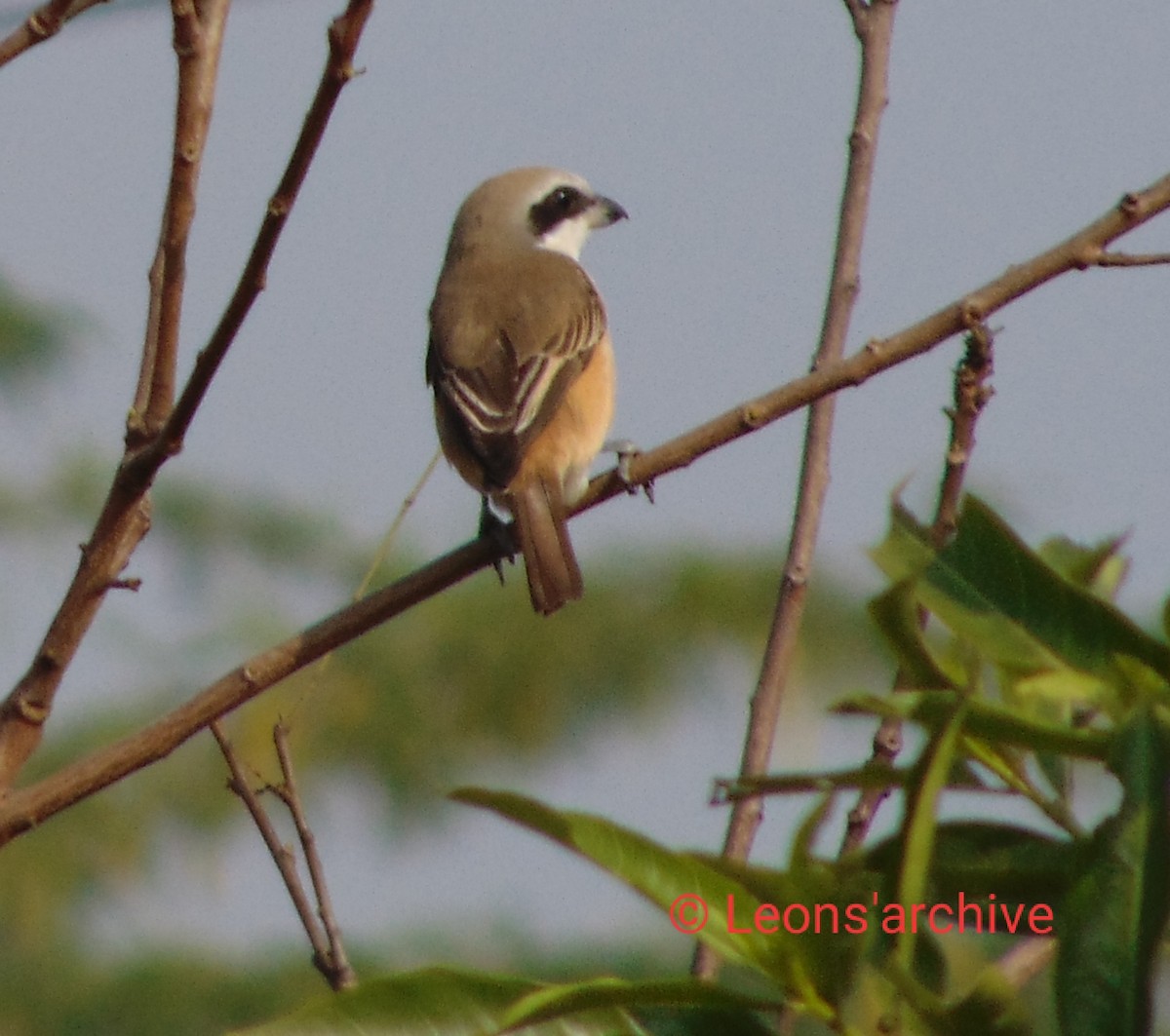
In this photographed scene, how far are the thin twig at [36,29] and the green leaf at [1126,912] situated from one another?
1452 mm

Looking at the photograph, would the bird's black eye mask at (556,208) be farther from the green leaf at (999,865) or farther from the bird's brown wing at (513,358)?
the green leaf at (999,865)

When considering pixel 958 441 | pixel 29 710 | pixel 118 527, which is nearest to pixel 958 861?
pixel 958 441

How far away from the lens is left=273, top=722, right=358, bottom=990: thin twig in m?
2.07

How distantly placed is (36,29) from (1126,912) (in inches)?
59.8

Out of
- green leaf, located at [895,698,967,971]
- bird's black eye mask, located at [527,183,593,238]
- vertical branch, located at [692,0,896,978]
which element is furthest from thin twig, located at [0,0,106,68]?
Answer: bird's black eye mask, located at [527,183,593,238]

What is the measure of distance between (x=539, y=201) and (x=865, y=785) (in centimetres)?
390

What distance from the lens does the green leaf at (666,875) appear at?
1.08 meters

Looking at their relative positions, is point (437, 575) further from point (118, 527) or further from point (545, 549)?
point (545, 549)

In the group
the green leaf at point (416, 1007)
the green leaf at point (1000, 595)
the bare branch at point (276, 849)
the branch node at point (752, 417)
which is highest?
the branch node at point (752, 417)

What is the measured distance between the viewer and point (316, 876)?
A: 218 centimetres

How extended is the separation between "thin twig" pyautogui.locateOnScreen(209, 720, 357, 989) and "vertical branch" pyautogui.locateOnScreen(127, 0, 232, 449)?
388 mm

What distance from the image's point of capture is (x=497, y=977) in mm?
1117

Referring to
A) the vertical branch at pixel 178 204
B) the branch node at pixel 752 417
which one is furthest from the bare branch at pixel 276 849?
the branch node at pixel 752 417

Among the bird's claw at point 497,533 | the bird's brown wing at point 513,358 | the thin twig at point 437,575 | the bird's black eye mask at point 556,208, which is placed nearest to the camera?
the thin twig at point 437,575
